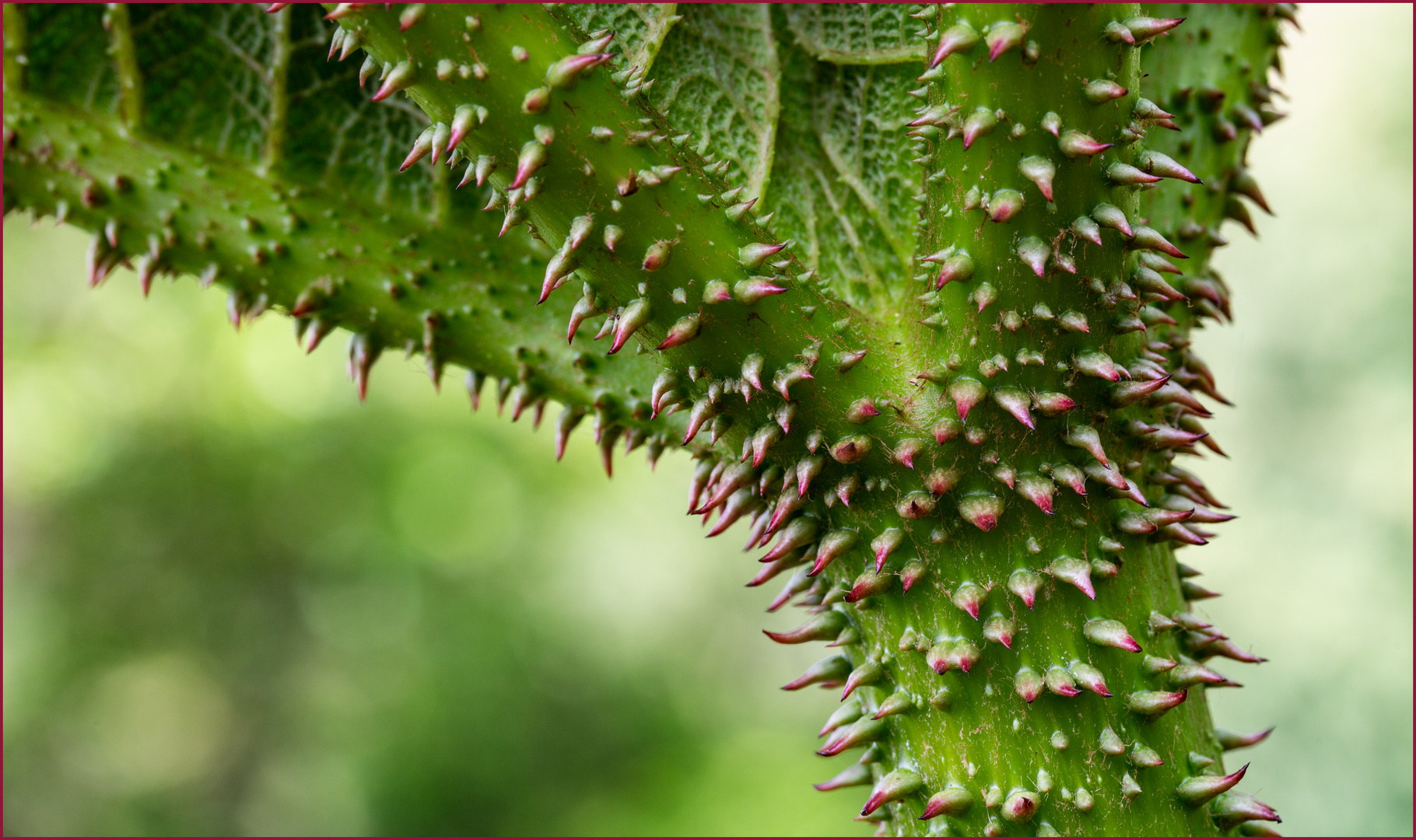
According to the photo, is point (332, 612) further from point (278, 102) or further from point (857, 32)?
point (857, 32)

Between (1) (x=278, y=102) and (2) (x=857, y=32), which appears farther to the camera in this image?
(1) (x=278, y=102)

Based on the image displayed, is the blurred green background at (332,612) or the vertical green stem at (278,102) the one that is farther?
the blurred green background at (332,612)

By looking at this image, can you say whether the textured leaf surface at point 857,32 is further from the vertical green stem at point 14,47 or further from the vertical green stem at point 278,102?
the vertical green stem at point 14,47

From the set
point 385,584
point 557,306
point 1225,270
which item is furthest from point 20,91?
point 385,584

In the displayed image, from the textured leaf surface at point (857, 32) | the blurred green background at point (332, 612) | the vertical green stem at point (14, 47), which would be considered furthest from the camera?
the blurred green background at point (332, 612)

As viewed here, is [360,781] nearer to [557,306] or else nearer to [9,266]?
[9,266]

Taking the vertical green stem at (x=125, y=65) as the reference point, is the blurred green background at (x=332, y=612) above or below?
below

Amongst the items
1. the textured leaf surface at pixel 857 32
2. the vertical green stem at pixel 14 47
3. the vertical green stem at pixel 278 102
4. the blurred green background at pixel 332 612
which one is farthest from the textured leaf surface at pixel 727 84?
the blurred green background at pixel 332 612

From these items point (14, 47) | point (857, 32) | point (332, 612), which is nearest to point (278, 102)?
point (14, 47)
